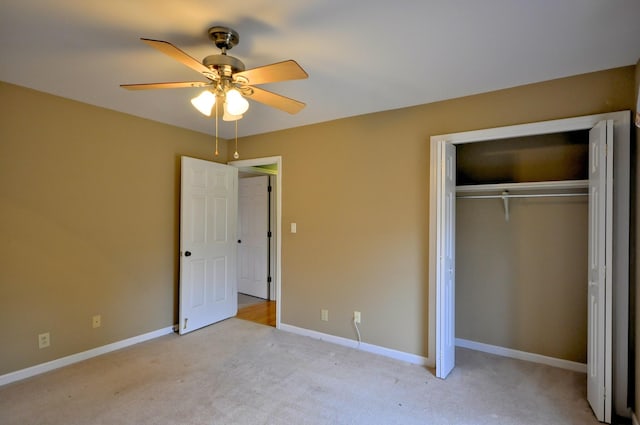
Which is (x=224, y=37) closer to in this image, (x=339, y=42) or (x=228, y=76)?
(x=228, y=76)

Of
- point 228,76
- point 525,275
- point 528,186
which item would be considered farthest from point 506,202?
point 228,76

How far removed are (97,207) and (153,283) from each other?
3.36 feet

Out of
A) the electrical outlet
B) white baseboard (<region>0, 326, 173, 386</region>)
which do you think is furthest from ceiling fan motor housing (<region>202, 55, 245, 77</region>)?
white baseboard (<region>0, 326, 173, 386</region>)

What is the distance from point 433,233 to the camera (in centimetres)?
303

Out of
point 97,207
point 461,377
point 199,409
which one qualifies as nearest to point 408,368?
point 461,377

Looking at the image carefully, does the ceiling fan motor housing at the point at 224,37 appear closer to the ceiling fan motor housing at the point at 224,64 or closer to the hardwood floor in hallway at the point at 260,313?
the ceiling fan motor housing at the point at 224,64

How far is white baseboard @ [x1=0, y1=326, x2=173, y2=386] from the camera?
2717mm

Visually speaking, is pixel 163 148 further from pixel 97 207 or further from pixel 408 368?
pixel 408 368

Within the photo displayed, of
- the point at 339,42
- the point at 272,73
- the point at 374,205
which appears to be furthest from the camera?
the point at 374,205

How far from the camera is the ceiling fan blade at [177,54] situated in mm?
1497

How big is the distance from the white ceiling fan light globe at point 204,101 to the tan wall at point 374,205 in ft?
5.99

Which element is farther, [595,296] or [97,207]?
[97,207]

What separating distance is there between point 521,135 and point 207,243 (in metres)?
3.49

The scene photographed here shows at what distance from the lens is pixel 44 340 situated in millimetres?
2895
